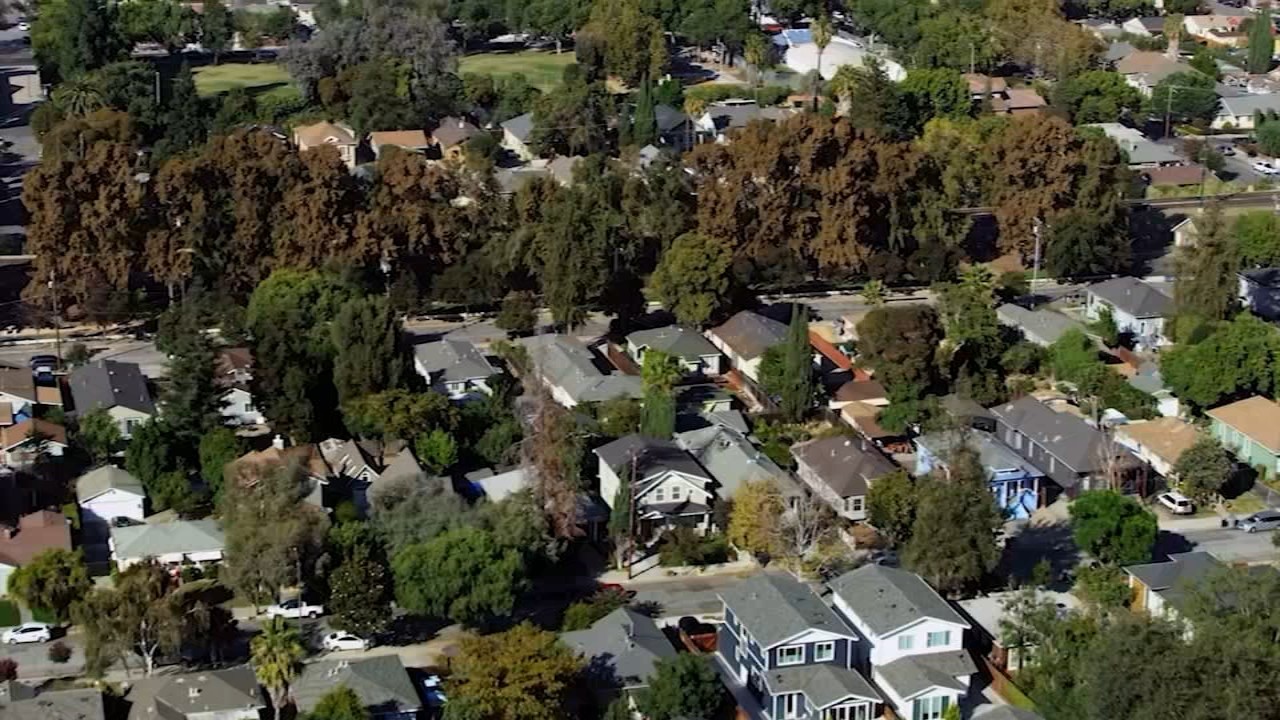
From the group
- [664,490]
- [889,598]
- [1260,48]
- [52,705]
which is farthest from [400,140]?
[52,705]

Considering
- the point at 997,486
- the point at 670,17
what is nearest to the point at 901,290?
the point at 997,486

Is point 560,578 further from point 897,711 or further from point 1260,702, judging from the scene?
point 1260,702

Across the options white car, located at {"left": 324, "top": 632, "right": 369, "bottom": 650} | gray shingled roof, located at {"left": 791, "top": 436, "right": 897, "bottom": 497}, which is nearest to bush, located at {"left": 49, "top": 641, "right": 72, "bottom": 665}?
white car, located at {"left": 324, "top": 632, "right": 369, "bottom": 650}

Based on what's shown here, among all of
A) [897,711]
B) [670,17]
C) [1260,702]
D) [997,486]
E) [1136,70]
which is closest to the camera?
[1260,702]

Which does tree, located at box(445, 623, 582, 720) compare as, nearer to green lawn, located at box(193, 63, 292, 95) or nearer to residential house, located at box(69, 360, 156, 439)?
residential house, located at box(69, 360, 156, 439)

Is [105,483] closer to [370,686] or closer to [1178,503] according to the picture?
[370,686]
